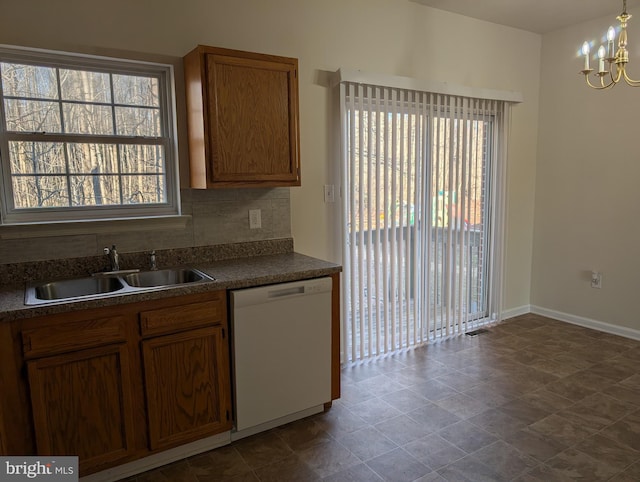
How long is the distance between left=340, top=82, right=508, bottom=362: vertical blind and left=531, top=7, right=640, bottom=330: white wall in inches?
23.2

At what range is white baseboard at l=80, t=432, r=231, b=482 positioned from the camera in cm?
207

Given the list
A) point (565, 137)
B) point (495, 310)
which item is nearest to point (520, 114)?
point (565, 137)

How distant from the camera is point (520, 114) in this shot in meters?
4.18

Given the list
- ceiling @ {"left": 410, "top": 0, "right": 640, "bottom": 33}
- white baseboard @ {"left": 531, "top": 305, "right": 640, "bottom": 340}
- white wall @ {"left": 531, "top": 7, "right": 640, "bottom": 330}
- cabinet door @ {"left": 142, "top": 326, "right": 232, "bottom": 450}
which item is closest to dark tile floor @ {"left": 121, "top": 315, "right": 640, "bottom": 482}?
cabinet door @ {"left": 142, "top": 326, "right": 232, "bottom": 450}

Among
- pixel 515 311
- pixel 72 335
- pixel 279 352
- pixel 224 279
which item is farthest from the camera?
pixel 515 311

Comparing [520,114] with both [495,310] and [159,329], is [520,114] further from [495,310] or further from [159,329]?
[159,329]

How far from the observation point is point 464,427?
249 cm

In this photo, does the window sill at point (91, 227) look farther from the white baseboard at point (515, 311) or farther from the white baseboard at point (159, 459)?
the white baseboard at point (515, 311)

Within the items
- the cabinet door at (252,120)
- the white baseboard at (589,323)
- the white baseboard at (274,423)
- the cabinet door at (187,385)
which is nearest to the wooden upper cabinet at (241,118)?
the cabinet door at (252,120)

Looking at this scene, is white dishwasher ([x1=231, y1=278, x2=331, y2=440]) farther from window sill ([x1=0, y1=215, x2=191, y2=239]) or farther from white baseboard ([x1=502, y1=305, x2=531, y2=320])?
white baseboard ([x1=502, y1=305, x2=531, y2=320])

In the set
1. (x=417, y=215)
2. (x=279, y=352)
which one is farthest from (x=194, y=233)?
(x=417, y=215)

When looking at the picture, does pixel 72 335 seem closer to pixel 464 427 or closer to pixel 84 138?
pixel 84 138

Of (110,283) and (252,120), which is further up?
(252,120)

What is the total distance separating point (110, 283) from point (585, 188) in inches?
154
